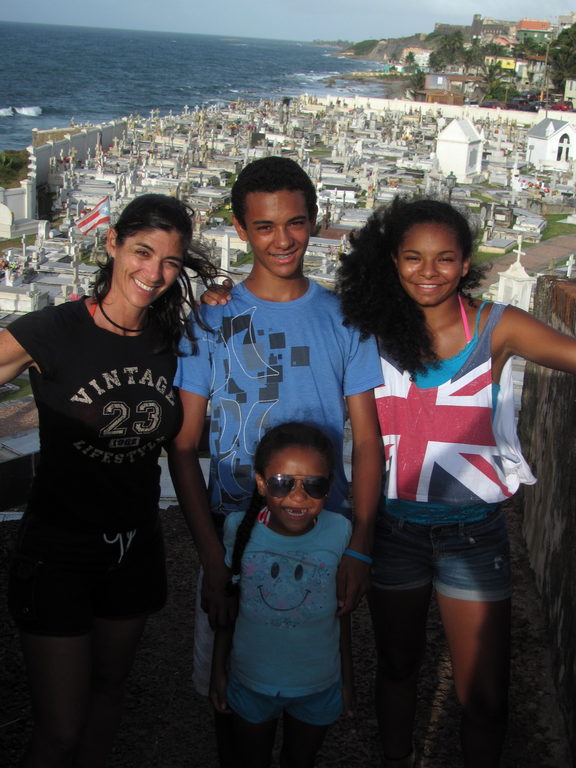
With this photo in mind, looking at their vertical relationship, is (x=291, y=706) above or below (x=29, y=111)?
above

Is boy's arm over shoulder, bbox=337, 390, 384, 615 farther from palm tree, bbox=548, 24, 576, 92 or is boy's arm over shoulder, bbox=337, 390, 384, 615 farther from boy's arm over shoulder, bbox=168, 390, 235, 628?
palm tree, bbox=548, 24, 576, 92

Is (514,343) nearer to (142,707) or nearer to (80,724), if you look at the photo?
(80,724)

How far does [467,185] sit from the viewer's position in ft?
139

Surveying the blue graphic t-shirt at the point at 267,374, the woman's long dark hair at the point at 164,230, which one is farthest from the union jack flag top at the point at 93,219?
the blue graphic t-shirt at the point at 267,374

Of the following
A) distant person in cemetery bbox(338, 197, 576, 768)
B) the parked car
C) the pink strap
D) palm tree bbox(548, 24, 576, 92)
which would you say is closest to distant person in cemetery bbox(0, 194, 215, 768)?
distant person in cemetery bbox(338, 197, 576, 768)

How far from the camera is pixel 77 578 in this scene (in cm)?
262

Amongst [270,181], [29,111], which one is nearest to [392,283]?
[270,181]

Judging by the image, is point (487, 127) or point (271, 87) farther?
point (271, 87)

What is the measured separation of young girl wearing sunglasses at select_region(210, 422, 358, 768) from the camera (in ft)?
8.52

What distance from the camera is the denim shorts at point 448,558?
274 cm

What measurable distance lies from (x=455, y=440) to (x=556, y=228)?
32.8 m

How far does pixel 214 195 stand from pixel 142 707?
31041 millimetres

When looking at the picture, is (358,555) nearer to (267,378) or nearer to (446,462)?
(446,462)

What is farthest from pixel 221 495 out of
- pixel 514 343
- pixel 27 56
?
pixel 27 56
